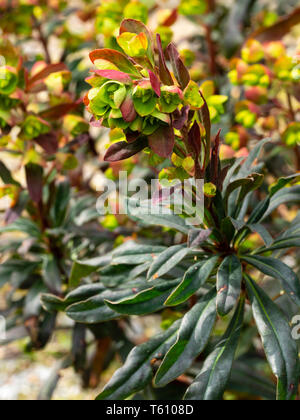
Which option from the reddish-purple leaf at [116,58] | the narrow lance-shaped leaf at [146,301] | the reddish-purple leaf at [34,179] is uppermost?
the reddish-purple leaf at [116,58]

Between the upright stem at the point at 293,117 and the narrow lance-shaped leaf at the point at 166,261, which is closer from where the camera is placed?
the narrow lance-shaped leaf at the point at 166,261

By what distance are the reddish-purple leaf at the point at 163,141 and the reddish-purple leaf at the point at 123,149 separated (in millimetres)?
40

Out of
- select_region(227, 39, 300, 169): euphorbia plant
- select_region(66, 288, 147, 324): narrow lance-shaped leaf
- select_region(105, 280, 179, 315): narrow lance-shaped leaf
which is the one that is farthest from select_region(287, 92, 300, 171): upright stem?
select_region(66, 288, 147, 324): narrow lance-shaped leaf

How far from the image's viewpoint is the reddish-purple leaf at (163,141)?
763 millimetres

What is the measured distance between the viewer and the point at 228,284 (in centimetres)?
90

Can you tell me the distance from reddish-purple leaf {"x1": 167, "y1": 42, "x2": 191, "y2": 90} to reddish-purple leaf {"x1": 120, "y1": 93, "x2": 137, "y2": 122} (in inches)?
4.9

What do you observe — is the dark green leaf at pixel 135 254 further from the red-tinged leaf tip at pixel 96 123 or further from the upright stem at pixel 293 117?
the upright stem at pixel 293 117

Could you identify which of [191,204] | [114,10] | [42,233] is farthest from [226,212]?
[114,10]

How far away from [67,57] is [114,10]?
47 centimetres

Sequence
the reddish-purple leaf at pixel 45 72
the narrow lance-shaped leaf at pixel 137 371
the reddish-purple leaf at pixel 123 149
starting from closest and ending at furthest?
the reddish-purple leaf at pixel 123 149 < the narrow lance-shaped leaf at pixel 137 371 < the reddish-purple leaf at pixel 45 72

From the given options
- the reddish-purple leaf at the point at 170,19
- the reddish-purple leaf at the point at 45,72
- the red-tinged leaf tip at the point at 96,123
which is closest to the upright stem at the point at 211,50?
the reddish-purple leaf at the point at 170,19

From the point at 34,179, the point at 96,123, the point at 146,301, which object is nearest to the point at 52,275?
the point at 34,179

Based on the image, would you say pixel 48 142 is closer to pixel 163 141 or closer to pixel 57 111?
pixel 57 111

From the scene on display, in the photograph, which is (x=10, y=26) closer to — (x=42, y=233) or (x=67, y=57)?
(x=67, y=57)
